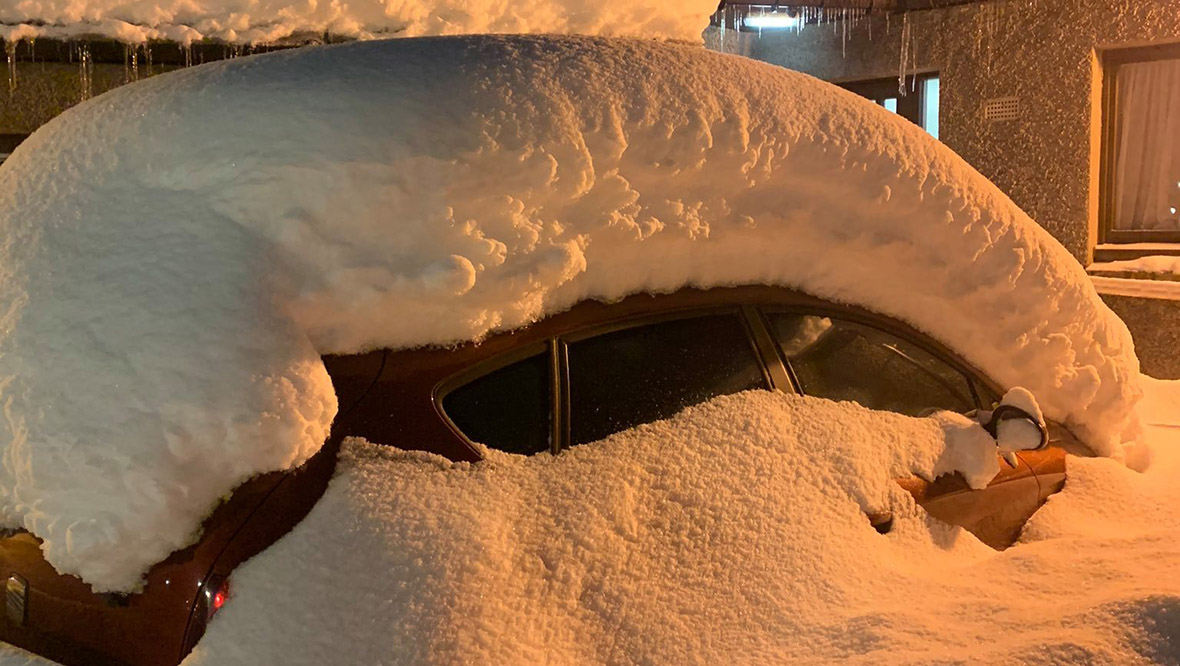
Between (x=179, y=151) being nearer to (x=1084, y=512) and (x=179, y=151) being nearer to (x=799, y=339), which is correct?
(x=799, y=339)

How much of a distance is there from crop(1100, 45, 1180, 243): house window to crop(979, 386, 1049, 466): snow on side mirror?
601 cm

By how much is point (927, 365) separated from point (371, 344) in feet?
5.78

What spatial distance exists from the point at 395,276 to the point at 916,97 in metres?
8.20

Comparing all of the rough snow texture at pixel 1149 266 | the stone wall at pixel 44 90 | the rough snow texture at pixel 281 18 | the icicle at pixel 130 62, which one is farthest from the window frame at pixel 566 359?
the rough snow texture at pixel 1149 266

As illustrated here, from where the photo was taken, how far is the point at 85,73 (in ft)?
16.1

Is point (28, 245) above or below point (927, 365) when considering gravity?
above

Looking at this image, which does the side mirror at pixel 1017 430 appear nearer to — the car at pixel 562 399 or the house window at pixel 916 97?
→ the car at pixel 562 399

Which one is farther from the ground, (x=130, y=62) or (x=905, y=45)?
(x=130, y=62)

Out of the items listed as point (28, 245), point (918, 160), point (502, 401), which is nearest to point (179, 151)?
point (28, 245)

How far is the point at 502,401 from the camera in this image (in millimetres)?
2100

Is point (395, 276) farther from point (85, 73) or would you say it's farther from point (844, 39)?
point (844, 39)

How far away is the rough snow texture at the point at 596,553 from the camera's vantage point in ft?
5.62

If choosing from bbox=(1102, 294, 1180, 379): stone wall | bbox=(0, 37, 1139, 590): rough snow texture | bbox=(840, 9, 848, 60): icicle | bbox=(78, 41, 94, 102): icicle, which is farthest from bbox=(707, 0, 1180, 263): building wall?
bbox=(78, 41, 94, 102): icicle

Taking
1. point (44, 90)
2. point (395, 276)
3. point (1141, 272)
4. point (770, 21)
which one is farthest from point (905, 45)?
point (395, 276)
